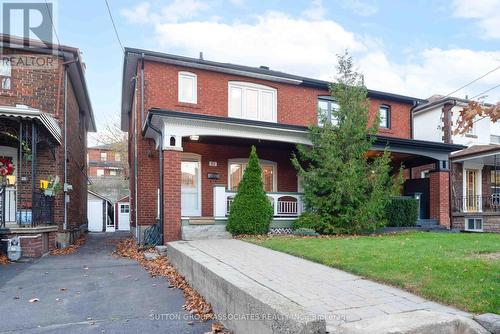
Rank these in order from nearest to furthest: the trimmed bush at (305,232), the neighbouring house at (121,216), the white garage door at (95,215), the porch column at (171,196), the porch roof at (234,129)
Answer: the porch column at (171,196)
the porch roof at (234,129)
the trimmed bush at (305,232)
the white garage door at (95,215)
the neighbouring house at (121,216)

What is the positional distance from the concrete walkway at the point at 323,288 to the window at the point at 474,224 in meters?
13.5

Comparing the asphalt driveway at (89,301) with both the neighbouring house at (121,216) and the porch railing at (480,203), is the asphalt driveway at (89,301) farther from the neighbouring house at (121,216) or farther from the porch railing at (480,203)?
the neighbouring house at (121,216)

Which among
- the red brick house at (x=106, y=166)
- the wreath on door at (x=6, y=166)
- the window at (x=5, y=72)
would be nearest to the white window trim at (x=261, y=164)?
the wreath on door at (x=6, y=166)

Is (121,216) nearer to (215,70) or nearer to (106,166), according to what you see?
(106,166)

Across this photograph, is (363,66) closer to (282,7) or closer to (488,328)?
(282,7)

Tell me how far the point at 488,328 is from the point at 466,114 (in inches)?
78.4

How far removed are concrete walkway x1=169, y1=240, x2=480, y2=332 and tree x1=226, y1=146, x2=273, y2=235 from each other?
3.37 meters

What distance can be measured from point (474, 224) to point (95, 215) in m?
24.8

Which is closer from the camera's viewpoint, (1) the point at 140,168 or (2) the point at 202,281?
(2) the point at 202,281

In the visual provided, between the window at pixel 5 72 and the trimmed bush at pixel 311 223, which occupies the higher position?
the window at pixel 5 72

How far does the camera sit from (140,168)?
13.5m

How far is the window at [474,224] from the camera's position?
55.5 feet

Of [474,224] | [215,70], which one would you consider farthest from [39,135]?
[474,224]

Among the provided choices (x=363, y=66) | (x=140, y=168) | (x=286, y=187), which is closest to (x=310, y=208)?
(x=286, y=187)
